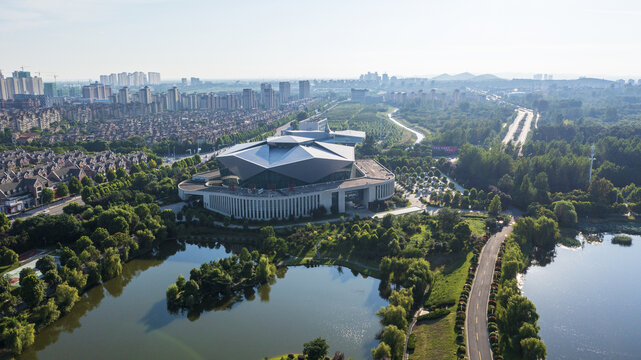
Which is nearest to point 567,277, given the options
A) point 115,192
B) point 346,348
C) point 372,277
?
point 372,277

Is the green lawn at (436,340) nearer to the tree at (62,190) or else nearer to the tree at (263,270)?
the tree at (263,270)

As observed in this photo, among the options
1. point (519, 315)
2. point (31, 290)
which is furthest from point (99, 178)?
point (519, 315)

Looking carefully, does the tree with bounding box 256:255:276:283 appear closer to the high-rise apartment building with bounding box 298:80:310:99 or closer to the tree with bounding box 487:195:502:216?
the tree with bounding box 487:195:502:216

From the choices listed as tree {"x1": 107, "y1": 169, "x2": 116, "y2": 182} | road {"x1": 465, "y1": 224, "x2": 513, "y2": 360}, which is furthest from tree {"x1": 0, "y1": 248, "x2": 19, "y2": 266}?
road {"x1": 465, "y1": 224, "x2": 513, "y2": 360}

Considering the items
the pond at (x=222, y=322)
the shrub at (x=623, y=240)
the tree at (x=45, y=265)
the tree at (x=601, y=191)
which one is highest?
the tree at (x=601, y=191)

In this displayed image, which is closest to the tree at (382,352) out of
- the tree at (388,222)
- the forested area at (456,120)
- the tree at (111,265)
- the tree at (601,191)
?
the tree at (388,222)

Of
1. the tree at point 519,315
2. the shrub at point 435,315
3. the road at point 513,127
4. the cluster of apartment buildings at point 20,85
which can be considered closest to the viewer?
the tree at point 519,315

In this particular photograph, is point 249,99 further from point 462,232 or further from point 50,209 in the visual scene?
point 462,232
